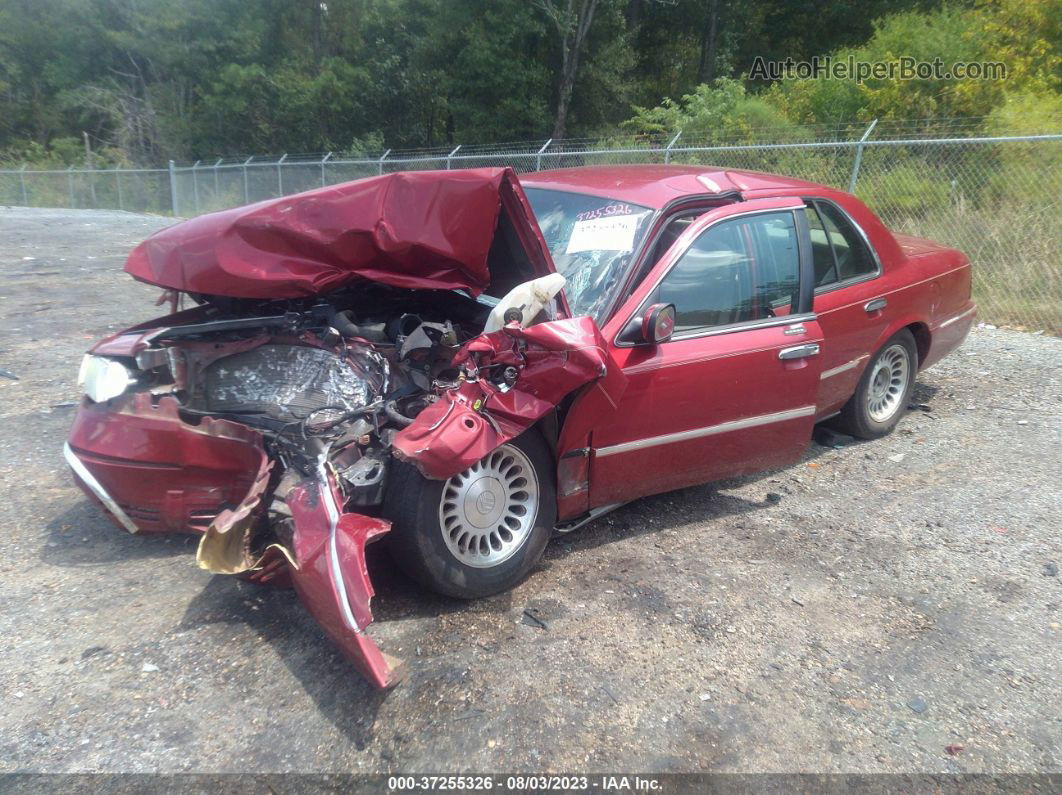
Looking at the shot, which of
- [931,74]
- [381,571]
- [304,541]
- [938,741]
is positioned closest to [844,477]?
[938,741]

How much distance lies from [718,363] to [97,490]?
281 cm

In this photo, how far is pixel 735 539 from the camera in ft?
13.4

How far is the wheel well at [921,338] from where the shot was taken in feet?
17.9

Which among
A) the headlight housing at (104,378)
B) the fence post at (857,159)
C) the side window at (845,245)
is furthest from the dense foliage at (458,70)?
the headlight housing at (104,378)

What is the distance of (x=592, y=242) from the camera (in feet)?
13.1

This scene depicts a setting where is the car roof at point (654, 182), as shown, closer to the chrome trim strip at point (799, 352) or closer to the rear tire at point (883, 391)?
the chrome trim strip at point (799, 352)

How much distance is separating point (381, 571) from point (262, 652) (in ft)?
2.27

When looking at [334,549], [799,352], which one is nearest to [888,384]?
[799,352]

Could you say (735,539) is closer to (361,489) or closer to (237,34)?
(361,489)

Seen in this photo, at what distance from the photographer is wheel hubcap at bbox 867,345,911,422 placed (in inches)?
210

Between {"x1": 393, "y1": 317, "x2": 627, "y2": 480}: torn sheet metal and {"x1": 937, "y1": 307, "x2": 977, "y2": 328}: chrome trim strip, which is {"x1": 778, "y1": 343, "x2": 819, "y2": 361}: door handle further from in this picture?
{"x1": 937, "y1": 307, "x2": 977, "y2": 328}: chrome trim strip

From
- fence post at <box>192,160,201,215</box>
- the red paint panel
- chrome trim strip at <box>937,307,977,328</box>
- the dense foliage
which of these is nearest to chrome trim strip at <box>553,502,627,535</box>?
the red paint panel

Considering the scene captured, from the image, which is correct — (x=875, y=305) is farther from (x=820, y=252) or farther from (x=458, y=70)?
(x=458, y=70)

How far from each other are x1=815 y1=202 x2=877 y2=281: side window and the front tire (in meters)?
2.50
